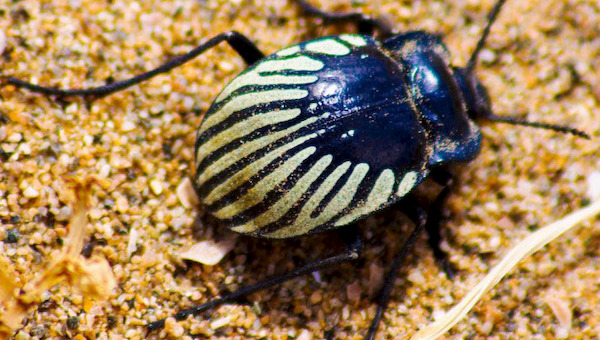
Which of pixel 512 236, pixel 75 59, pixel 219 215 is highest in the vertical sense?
pixel 75 59

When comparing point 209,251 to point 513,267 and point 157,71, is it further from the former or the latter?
point 513,267

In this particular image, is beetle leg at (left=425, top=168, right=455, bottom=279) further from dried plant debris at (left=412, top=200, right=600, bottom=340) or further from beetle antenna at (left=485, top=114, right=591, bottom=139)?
beetle antenna at (left=485, top=114, right=591, bottom=139)

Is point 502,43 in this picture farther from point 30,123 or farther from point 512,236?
point 30,123

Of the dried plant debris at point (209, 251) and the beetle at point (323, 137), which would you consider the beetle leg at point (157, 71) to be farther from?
the dried plant debris at point (209, 251)

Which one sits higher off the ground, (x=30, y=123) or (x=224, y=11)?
(x=224, y=11)

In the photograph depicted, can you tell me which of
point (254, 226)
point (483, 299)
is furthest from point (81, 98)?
point (483, 299)

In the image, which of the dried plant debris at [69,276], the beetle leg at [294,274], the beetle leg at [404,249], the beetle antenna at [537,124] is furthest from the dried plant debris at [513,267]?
the dried plant debris at [69,276]

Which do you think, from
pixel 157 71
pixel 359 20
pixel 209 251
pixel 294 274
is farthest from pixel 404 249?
pixel 157 71
